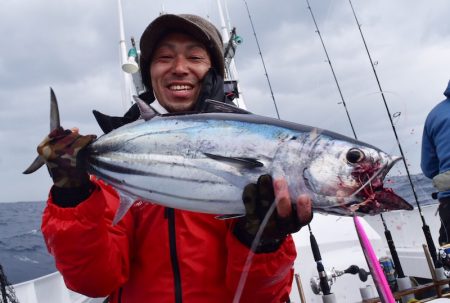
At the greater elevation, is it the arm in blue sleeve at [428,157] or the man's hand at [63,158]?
the man's hand at [63,158]

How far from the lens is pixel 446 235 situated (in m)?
4.33

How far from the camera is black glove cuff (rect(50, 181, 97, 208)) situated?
63.5 inches

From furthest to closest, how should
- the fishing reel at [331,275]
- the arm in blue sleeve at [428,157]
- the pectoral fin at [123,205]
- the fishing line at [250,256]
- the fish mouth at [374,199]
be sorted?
the arm in blue sleeve at [428,157] → the fishing reel at [331,275] → the pectoral fin at [123,205] → the fishing line at [250,256] → the fish mouth at [374,199]

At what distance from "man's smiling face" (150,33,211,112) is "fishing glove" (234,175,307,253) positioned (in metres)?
0.91

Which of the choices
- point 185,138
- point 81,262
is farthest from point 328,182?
point 81,262

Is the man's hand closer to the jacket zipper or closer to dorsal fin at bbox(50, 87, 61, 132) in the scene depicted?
dorsal fin at bbox(50, 87, 61, 132)

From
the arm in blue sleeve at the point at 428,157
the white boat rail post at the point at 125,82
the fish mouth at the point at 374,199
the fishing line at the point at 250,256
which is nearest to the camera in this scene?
the fish mouth at the point at 374,199

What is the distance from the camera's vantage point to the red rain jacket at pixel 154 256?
5.40 feet

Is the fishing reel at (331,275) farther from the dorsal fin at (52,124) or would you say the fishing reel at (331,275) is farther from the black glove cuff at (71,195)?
the dorsal fin at (52,124)

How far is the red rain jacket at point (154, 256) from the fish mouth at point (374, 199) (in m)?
0.51

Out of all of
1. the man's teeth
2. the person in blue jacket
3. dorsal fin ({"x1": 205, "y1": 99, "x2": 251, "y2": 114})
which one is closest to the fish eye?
dorsal fin ({"x1": 205, "y1": 99, "x2": 251, "y2": 114})

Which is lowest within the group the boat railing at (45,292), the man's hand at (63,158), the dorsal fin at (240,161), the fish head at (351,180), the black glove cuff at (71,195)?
the boat railing at (45,292)

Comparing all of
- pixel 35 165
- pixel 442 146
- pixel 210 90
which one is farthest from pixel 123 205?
pixel 442 146

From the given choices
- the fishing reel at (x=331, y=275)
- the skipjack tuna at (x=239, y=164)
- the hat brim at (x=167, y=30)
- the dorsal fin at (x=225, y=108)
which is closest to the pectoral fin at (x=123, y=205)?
the skipjack tuna at (x=239, y=164)
